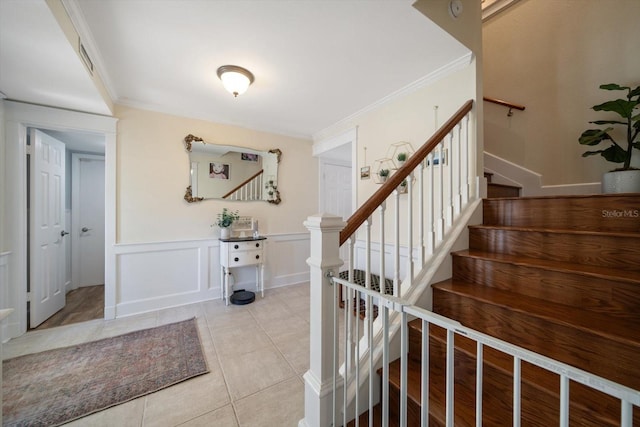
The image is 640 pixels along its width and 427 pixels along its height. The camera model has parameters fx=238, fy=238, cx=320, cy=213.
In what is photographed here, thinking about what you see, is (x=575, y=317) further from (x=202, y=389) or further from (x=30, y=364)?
(x=30, y=364)

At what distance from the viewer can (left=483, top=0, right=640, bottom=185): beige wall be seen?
2.17 m

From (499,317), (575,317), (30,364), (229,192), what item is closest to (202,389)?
(30,364)

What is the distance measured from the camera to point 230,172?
3289mm

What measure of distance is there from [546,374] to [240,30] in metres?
2.52

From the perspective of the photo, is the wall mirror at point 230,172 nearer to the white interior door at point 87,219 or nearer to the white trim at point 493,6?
the white interior door at point 87,219

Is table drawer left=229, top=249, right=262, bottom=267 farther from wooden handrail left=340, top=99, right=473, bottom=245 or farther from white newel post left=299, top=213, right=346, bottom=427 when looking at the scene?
→ wooden handrail left=340, top=99, right=473, bottom=245

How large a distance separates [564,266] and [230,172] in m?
3.34

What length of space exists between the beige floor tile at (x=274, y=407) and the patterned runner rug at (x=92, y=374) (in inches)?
19.0

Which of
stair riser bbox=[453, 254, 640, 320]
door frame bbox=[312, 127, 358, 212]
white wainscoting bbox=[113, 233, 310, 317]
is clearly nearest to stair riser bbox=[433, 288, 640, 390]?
stair riser bbox=[453, 254, 640, 320]

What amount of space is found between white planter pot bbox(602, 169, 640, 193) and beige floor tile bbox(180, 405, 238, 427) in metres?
3.18

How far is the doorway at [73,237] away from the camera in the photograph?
7.70 ft

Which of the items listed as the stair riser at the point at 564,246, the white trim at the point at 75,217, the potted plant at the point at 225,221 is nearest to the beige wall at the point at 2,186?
the white trim at the point at 75,217

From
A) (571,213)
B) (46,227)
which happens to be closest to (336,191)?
(571,213)

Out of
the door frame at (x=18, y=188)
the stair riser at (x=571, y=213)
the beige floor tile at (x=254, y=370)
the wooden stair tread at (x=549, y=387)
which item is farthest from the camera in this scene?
the door frame at (x=18, y=188)
